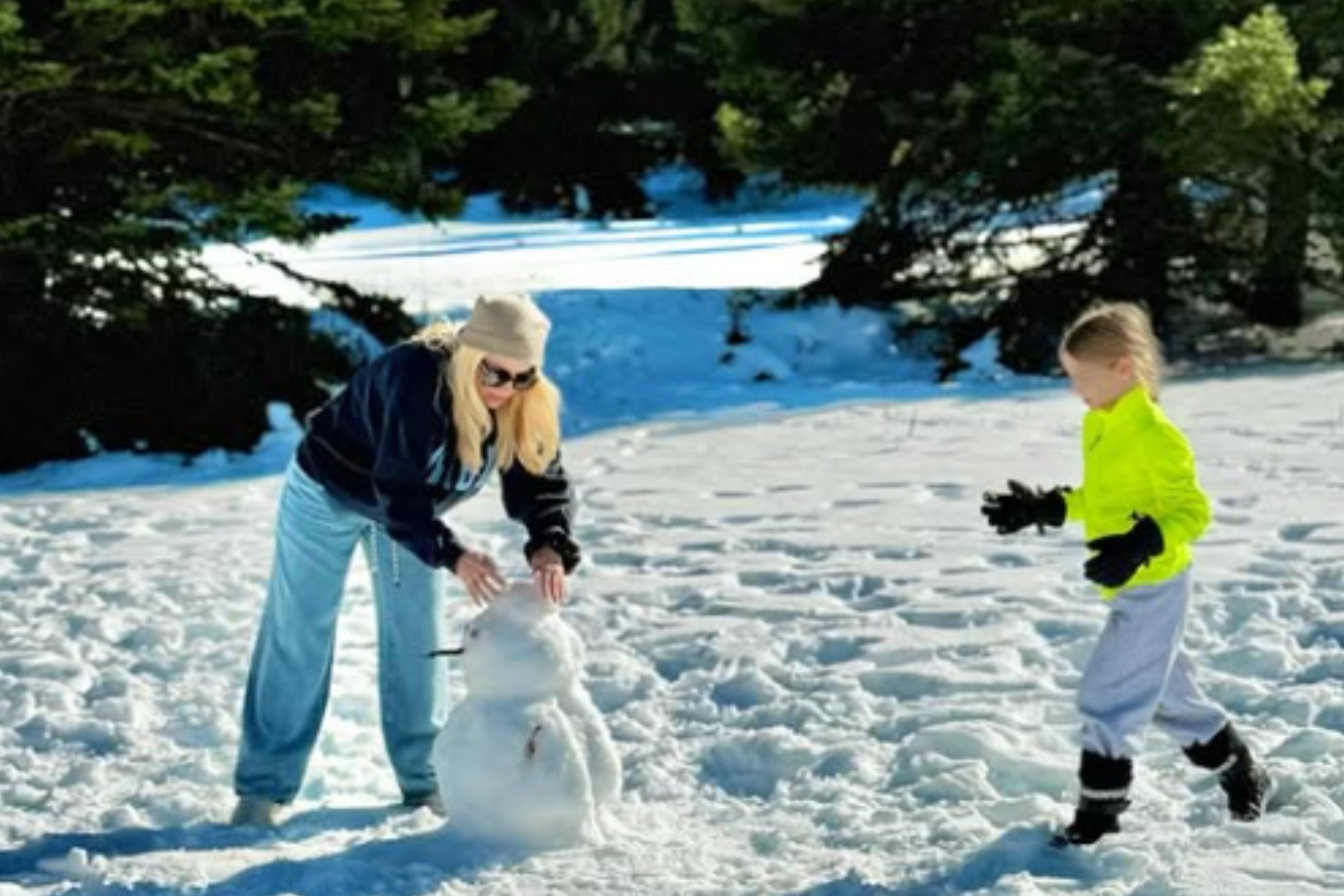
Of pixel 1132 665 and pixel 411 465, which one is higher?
pixel 411 465

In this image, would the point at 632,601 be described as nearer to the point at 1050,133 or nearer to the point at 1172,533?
the point at 1172,533

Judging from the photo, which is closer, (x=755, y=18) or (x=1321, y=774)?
(x=1321, y=774)

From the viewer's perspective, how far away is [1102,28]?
14.2 metres

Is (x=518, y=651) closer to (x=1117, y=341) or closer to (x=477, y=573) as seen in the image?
(x=477, y=573)

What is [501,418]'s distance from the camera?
16.5 feet

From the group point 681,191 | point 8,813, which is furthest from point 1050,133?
point 681,191

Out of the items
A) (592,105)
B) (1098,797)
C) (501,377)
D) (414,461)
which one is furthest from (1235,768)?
(592,105)

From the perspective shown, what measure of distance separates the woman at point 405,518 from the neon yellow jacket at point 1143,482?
1368mm

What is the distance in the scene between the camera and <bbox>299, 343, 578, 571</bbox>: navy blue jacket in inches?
194

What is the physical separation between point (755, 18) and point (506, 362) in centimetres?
1103

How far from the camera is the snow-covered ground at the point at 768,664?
4922 millimetres

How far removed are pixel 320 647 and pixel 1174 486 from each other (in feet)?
7.96

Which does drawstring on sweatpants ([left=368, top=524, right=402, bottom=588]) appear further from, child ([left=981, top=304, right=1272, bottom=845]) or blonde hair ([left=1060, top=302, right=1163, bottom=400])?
blonde hair ([left=1060, top=302, right=1163, bottom=400])

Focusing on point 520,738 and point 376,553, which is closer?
point 520,738
